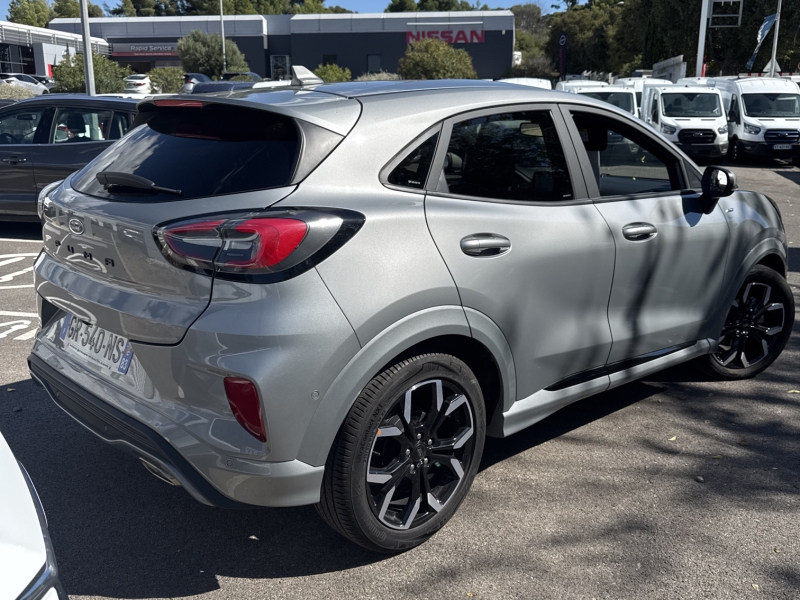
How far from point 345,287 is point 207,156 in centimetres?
76

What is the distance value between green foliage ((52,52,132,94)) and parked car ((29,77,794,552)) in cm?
2498

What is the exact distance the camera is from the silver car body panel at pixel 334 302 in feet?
8.50

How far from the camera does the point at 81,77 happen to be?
25.8 meters

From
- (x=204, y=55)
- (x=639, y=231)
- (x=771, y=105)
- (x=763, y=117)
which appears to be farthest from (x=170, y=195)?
(x=204, y=55)

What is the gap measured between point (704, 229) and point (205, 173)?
8.73 ft

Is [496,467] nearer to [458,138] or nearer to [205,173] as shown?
[458,138]

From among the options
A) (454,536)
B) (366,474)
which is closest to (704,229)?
(454,536)

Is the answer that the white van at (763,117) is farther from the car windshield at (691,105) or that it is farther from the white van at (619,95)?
the white van at (619,95)

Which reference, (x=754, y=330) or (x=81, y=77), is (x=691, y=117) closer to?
(x=754, y=330)

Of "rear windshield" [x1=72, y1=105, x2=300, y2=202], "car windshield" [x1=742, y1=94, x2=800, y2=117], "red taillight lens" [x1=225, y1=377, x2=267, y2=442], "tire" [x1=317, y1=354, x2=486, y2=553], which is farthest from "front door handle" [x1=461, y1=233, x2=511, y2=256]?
"car windshield" [x1=742, y1=94, x2=800, y2=117]

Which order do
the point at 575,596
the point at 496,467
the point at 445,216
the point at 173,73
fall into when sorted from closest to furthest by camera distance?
the point at 575,596
the point at 445,216
the point at 496,467
the point at 173,73

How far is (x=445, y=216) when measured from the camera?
9.90 ft

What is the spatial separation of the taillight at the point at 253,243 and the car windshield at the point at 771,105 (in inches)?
805

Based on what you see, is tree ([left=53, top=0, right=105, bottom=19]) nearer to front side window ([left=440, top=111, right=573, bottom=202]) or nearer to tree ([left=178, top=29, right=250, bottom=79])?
tree ([left=178, top=29, right=250, bottom=79])
